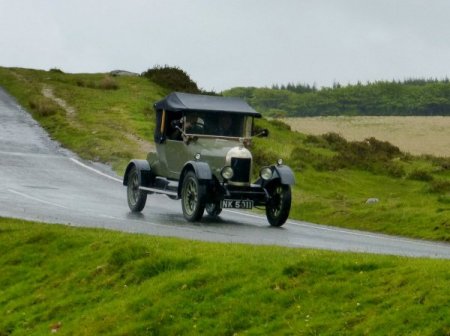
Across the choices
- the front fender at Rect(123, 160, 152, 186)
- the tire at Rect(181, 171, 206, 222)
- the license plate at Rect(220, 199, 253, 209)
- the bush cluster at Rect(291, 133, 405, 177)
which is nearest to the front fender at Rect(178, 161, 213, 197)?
the tire at Rect(181, 171, 206, 222)

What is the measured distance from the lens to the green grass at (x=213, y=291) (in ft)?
35.3

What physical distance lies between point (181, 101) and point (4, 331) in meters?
10.6

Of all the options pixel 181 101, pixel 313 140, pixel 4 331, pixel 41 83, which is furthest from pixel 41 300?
pixel 41 83

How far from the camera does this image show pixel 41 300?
49.5 feet

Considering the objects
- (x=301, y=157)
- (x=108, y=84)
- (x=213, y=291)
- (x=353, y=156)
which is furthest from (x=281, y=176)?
(x=108, y=84)

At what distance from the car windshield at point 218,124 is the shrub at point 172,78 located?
3057cm

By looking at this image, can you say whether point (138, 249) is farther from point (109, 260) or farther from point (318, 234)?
point (318, 234)

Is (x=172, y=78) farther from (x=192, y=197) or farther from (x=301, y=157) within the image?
(x=192, y=197)

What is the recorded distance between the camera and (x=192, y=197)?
75.0 ft

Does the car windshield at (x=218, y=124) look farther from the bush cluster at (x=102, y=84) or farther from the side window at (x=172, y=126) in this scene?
the bush cluster at (x=102, y=84)

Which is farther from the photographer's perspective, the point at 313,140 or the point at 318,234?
the point at 313,140

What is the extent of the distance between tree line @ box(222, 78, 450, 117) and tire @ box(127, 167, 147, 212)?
12317 centimetres

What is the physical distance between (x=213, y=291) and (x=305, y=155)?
94.3 ft

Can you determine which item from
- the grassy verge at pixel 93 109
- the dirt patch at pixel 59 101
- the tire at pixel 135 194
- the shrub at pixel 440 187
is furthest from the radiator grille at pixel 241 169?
the dirt patch at pixel 59 101
